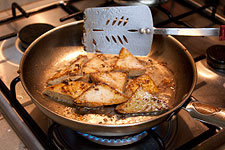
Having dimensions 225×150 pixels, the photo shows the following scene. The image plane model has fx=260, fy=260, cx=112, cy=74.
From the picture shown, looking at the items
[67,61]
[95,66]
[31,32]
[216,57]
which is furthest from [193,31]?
[31,32]

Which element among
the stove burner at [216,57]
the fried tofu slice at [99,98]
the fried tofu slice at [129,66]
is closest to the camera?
the fried tofu slice at [99,98]

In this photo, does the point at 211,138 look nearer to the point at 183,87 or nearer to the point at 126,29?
the point at 183,87

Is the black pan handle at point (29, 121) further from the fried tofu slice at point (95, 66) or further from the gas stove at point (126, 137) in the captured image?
the fried tofu slice at point (95, 66)

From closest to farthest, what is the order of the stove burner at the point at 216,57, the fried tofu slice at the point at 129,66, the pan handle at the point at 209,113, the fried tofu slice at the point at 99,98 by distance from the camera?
the pan handle at the point at 209,113, the fried tofu slice at the point at 99,98, the fried tofu slice at the point at 129,66, the stove burner at the point at 216,57

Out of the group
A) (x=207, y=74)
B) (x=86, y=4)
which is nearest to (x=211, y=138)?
(x=207, y=74)

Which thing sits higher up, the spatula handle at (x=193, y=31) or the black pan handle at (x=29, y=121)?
the spatula handle at (x=193, y=31)

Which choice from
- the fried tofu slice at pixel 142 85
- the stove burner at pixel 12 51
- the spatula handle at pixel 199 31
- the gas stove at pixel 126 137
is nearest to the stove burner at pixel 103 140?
the gas stove at pixel 126 137

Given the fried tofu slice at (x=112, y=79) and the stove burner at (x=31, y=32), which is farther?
the stove burner at (x=31, y=32)
